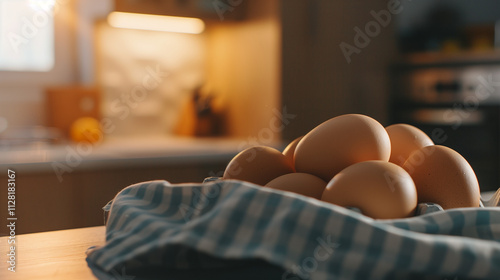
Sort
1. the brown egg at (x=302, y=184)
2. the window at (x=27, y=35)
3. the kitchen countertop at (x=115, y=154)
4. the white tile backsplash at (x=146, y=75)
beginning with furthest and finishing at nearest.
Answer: the white tile backsplash at (x=146, y=75), the window at (x=27, y=35), the kitchen countertop at (x=115, y=154), the brown egg at (x=302, y=184)

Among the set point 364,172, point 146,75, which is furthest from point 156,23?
point 364,172

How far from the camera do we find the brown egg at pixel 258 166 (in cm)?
51

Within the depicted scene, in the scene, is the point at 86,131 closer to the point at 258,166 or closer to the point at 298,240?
the point at 258,166

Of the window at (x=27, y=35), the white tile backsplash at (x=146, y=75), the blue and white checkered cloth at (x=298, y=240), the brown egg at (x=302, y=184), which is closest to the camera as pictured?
the blue and white checkered cloth at (x=298, y=240)

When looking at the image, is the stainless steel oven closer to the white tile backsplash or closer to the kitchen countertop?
the kitchen countertop

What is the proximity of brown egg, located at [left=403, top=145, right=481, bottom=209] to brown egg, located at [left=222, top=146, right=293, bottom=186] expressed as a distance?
0.40 feet

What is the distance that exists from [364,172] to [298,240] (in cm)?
11

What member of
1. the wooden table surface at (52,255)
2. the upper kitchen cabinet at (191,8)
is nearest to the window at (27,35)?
the upper kitchen cabinet at (191,8)

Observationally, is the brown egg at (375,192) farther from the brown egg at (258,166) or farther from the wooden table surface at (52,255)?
the wooden table surface at (52,255)

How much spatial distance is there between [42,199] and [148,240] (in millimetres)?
1424

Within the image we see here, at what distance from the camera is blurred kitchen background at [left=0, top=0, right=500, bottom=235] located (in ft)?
7.22

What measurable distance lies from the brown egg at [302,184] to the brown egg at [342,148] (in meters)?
0.02

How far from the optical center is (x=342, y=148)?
1.58 feet

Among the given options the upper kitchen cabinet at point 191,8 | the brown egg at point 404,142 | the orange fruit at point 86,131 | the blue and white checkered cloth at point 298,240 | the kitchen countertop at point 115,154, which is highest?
the upper kitchen cabinet at point 191,8
